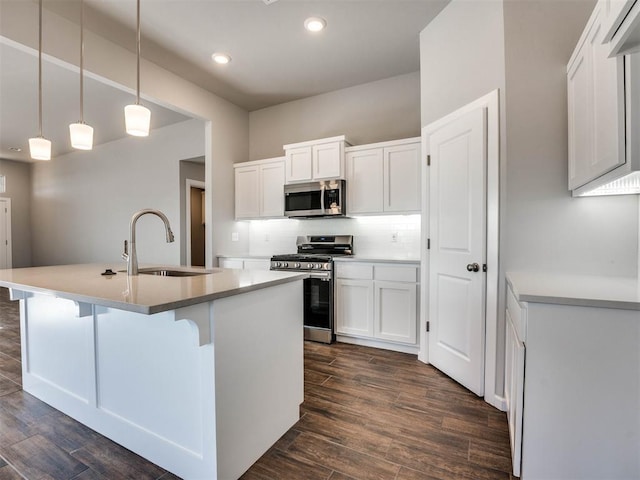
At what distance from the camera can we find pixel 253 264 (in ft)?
12.7

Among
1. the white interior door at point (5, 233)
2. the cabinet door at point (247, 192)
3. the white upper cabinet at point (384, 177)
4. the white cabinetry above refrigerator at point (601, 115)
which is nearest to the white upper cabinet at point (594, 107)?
the white cabinetry above refrigerator at point (601, 115)

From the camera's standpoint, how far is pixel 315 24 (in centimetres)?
273

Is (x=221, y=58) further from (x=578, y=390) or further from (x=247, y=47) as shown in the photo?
(x=578, y=390)

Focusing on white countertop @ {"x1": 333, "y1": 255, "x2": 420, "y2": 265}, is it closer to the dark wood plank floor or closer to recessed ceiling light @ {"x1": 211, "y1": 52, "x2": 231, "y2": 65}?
the dark wood plank floor

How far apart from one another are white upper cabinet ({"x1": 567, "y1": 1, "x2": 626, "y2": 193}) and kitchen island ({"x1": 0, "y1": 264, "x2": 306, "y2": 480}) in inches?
62.2

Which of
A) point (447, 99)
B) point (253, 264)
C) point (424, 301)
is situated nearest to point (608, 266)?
point (424, 301)

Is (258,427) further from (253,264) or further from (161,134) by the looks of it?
(161,134)

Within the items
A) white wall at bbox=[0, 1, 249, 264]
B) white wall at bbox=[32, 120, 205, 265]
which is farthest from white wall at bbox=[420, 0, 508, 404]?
white wall at bbox=[32, 120, 205, 265]

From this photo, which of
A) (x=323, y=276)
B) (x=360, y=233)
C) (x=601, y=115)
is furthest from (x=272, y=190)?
(x=601, y=115)

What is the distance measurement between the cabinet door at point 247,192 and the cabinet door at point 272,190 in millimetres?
81

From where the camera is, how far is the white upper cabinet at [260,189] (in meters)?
4.05

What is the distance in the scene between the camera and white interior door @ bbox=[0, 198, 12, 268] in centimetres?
716

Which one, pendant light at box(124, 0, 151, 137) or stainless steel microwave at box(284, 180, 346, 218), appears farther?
stainless steel microwave at box(284, 180, 346, 218)

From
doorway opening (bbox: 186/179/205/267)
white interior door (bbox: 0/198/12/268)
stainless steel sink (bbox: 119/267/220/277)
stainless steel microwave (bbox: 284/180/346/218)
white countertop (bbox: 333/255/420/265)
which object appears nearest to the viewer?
stainless steel sink (bbox: 119/267/220/277)
